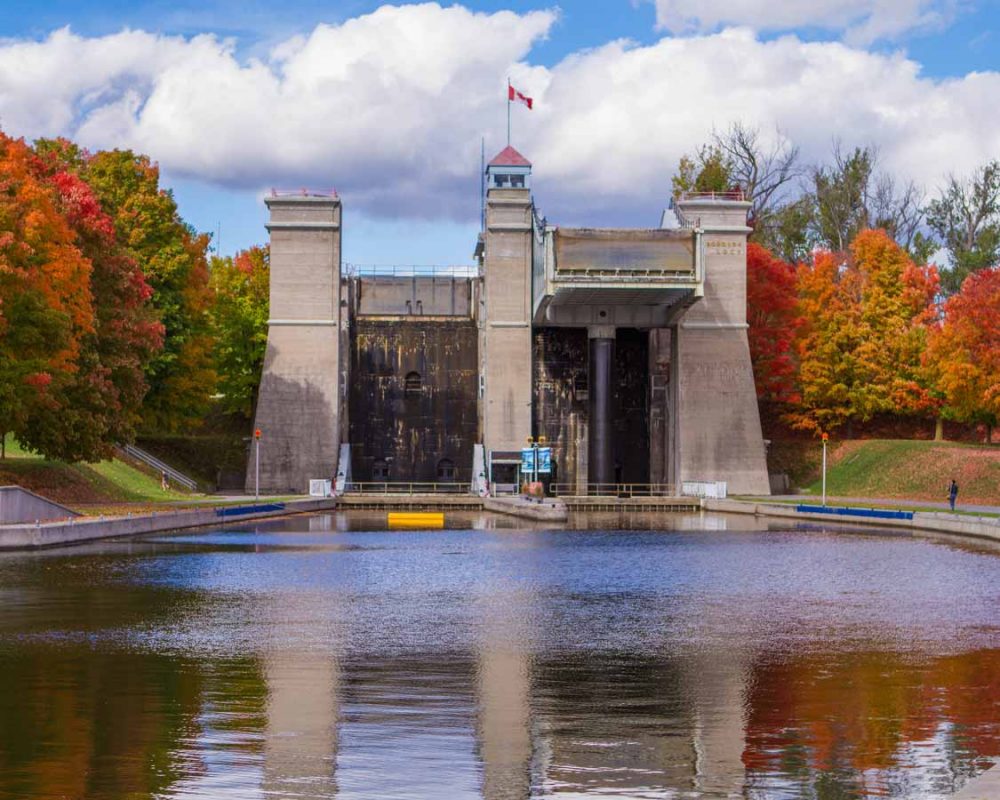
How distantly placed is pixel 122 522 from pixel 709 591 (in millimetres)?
20075

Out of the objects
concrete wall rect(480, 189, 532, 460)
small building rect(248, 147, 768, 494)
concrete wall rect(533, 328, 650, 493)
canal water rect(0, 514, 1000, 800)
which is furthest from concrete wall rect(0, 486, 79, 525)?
concrete wall rect(533, 328, 650, 493)

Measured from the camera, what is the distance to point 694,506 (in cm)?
6825

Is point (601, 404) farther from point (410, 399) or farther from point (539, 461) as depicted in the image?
point (410, 399)

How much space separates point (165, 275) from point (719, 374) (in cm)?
2739

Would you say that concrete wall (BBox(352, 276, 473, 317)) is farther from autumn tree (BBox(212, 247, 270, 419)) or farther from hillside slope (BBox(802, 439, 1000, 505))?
hillside slope (BBox(802, 439, 1000, 505))

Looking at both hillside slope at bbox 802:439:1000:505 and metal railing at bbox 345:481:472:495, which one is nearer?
hillside slope at bbox 802:439:1000:505

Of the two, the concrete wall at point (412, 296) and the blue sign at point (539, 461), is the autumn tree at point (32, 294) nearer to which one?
the blue sign at point (539, 461)

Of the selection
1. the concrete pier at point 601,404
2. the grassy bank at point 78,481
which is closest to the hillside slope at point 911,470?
the concrete pier at point 601,404

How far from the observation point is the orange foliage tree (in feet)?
258

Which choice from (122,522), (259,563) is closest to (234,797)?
(259,563)

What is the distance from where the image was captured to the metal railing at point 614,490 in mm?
73750

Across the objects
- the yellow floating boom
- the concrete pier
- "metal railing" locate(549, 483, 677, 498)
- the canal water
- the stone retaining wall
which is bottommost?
the canal water

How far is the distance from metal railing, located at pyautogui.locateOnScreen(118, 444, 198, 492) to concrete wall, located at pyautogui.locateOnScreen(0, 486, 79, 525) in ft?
82.5

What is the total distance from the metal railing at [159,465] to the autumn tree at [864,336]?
32.2 meters
